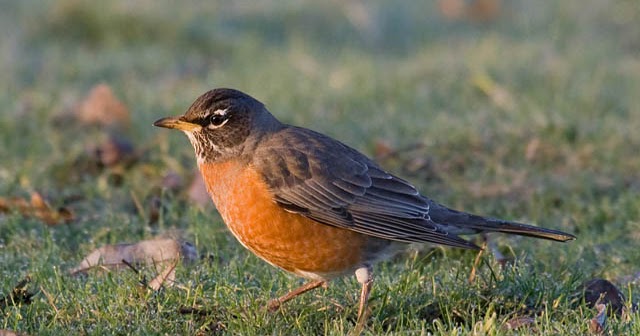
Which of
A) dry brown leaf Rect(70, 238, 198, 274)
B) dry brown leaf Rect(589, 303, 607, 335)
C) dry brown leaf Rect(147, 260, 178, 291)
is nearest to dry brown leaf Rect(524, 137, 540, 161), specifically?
dry brown leaf Rect(70, 238, 198, 274)

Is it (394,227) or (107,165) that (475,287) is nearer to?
(394,227)

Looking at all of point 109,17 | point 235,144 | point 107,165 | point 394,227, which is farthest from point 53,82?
point 394,227

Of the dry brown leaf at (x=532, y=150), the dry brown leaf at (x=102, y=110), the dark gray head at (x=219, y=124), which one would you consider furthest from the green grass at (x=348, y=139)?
the dark gray head at (x=219, y=124)

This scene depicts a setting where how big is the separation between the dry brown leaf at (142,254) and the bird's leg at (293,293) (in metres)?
0.76

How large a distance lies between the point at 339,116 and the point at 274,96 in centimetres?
69

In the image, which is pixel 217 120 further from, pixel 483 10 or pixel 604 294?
pixel 483 10

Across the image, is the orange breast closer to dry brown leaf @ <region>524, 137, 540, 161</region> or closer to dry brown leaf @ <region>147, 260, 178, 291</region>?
dry brown leaf @ <region>147, 260, 178, 291</region>

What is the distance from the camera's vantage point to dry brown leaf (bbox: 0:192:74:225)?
664cm

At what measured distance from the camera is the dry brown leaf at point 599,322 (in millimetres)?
4562

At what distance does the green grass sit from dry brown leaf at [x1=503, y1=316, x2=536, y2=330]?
0.07 m

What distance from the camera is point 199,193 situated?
698 cm

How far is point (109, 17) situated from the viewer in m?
11.8

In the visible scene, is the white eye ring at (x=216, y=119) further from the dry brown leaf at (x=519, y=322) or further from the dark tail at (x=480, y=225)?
the dry brown leaf at (x=519, y=322)

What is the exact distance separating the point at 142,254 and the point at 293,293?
1106mm
